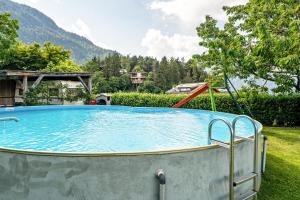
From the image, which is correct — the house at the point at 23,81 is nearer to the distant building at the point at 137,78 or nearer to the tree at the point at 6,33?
the tree at the point at 6,33

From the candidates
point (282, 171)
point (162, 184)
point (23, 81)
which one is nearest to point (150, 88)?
point (23, 81)

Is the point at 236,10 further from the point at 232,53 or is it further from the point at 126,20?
the point at 126,20

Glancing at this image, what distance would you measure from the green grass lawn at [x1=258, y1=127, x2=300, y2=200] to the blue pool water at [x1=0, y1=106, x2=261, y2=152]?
1088mm

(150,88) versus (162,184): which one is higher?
(150,88)

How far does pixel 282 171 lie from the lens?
691 centimetres

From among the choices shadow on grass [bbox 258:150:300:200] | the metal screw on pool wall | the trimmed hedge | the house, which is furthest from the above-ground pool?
the house

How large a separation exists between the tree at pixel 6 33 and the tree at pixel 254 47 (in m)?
14.6

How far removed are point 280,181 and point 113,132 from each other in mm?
5443

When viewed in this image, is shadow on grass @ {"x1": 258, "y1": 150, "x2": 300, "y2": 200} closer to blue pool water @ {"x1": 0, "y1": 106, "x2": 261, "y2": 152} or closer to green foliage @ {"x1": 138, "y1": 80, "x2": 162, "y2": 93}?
blue pool water @ {"x1": 0, "y1": 106, "x2": 261, "y2": 152}

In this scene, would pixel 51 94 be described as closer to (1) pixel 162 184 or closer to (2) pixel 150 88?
(1) pixel 162 184

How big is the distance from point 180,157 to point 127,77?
211 feet

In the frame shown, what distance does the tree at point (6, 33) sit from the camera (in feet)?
64.5

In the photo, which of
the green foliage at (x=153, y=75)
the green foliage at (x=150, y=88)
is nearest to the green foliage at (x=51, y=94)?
the green foliage at (x=153, y=75)

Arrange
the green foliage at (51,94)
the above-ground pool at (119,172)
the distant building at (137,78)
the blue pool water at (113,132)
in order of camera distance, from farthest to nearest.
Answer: the distant building at (137,78)
the green foliage at (51,94)
the blue pool water at (113,132)
the above-ground pool at (119,172)
